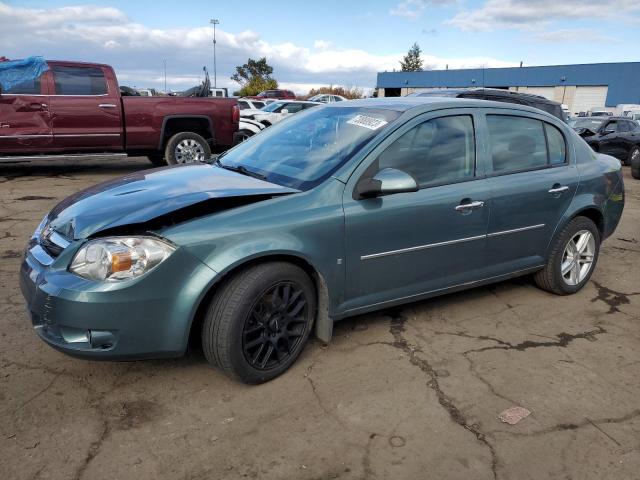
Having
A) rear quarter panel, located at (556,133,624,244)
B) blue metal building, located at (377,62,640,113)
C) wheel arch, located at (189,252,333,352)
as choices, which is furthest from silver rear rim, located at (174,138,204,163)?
blue metal building, located at (377,62,640,113)

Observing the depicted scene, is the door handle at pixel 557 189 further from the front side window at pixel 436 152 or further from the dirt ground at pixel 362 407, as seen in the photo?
the dirt ground at pixel 362 407

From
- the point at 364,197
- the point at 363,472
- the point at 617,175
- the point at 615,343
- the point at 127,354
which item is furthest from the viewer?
the point at 617,175

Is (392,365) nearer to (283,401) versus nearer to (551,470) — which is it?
(283,401)

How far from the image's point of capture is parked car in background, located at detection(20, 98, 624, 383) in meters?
2.58

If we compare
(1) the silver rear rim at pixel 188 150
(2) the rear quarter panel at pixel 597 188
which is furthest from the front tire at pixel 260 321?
(1) the silver rear rim at pixel 188 150

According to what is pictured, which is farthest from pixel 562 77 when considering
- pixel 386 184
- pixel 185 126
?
pixel 386 184

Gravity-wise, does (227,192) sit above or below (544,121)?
below

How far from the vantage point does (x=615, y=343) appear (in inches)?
144

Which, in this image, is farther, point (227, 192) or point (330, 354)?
point (330, 354)

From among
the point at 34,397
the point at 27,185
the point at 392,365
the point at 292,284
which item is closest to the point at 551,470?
the point at 392,365

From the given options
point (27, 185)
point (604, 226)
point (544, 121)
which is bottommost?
point (27, 185)

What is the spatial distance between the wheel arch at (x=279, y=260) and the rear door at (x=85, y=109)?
707cm

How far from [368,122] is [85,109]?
700 centimetres

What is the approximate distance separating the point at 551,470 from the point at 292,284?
1.56 meters
